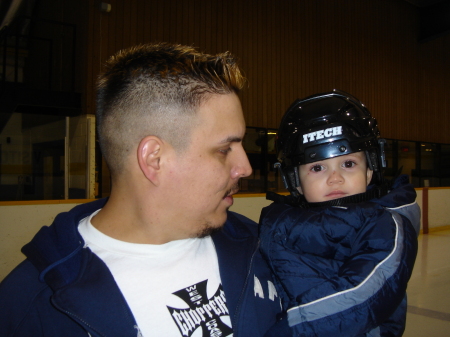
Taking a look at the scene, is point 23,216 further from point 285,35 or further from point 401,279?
point 285,35

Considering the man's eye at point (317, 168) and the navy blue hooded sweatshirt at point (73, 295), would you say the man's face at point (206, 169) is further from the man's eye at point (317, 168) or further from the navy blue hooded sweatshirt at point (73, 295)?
the man's eye at point (317, 168)

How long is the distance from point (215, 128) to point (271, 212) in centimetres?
47

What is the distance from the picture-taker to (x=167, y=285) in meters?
0.99

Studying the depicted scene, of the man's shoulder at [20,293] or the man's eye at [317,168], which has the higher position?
the man's eye at [317,168]

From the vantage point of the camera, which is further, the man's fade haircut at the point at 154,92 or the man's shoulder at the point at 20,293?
the man's fade haircut at the point at 154,92

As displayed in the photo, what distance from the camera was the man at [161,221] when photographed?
3.09 ft

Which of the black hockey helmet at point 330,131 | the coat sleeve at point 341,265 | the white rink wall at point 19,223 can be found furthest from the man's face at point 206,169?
the white rink wall at point 19,223

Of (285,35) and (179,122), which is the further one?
(285,35)

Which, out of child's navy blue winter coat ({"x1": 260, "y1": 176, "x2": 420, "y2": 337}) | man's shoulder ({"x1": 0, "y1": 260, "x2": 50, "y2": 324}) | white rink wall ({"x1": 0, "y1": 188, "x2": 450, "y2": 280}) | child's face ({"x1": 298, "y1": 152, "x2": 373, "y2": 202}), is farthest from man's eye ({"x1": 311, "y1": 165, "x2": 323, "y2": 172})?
white rink wall ({"x1": 0, "y1": 188, "x2": 450, "y2": 280})

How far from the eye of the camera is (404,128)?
35.2 ft

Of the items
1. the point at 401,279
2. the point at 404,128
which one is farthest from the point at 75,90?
the point at 404,128

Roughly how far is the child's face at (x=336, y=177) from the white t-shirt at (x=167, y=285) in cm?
63

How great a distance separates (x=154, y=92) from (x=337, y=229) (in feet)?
A: 2.42

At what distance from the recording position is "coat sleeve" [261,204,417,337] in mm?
1008
